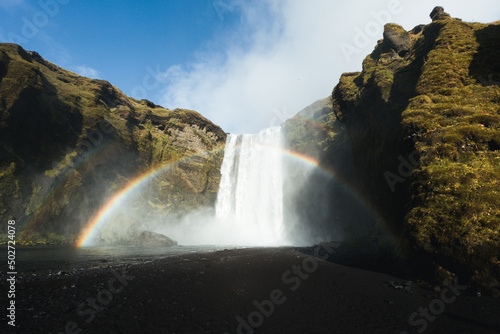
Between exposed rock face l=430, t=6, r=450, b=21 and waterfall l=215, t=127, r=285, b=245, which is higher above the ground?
exposed rock face l=430, t=6, r=450, b=21

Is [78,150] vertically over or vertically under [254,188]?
over

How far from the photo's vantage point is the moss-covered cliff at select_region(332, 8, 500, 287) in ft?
30.3

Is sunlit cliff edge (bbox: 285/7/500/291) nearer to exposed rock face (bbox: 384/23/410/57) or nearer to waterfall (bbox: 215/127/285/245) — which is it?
exposed rock face (bbox: 384/23/410/57)

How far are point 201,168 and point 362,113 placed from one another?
152 ft

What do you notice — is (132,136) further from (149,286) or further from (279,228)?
(149,286)

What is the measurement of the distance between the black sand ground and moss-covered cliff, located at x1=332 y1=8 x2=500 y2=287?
204cm

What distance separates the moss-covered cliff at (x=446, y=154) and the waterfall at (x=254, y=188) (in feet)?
108

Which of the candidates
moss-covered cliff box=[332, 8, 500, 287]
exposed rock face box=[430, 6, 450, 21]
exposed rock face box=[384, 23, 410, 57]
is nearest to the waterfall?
moss-covered cliff box=[332, 8, 500, 287]

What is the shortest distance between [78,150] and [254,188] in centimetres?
4119

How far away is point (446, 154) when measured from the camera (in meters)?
12.3

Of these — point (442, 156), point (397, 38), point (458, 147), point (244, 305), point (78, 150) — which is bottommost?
point (244, 305)

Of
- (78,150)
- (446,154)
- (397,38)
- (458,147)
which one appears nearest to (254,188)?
(78,150)

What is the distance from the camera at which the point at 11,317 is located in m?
6.34

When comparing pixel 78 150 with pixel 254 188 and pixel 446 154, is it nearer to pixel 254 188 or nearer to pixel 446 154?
pixel 254 188
